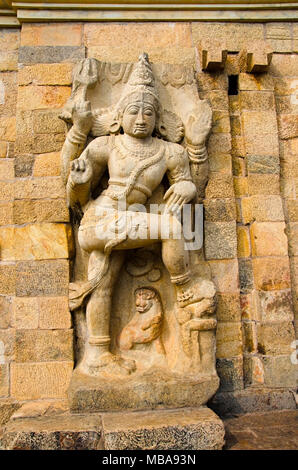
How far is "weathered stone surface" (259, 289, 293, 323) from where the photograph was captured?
11.0 feet

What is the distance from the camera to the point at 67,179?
3.31 metres

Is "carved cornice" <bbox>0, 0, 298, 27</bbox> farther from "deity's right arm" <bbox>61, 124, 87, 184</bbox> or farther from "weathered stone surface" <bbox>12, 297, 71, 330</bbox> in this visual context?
"weathered stone surface" <bbox>12, 297, 71, 330</bbox>

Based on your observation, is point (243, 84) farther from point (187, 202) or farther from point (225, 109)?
point (187, 202)

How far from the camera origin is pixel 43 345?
3.17 m

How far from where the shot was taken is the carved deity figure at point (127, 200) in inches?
118

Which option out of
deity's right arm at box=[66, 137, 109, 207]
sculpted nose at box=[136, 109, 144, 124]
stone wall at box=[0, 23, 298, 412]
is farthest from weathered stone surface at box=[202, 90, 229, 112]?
deity's right arm at box=[66, 137, 109, 207]

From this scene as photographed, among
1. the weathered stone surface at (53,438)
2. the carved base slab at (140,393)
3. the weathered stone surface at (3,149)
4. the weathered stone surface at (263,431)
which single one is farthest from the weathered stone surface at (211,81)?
the weathered stone surface at (53,438)

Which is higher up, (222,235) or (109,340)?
(222,235)

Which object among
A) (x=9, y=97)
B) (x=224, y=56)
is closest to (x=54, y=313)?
(x=9, y=97)

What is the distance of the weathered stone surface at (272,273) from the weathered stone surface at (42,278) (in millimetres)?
1597

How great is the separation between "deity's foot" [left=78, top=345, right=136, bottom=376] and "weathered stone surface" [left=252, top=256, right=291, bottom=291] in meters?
1.26

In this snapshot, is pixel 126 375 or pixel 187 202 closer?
pixel 126 375
